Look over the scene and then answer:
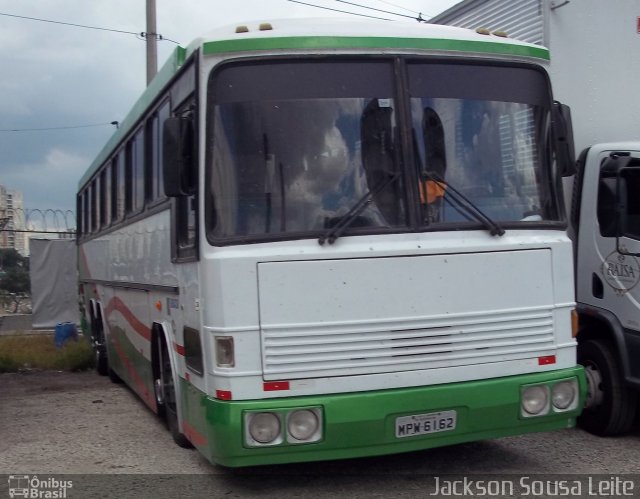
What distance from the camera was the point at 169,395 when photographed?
22.7 ft

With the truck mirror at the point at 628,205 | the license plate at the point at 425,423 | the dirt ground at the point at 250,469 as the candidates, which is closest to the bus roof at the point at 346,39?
the truck mirror at the point at 628,205

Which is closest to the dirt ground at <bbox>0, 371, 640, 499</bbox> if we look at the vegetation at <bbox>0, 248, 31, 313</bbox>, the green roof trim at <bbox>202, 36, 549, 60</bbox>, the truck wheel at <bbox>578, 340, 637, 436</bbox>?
the truck wheel at <bbox>578, 340, 637, 436</bbox>

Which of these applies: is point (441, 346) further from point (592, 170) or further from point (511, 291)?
point (592, 170)

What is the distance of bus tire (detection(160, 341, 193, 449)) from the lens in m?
6.72

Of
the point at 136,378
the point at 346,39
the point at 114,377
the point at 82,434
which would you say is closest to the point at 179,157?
the point at 346,39

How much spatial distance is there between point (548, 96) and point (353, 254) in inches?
78.3

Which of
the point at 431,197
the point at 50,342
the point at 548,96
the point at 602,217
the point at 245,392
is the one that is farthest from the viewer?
the point at 50,342

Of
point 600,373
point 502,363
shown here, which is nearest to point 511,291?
point 502,363

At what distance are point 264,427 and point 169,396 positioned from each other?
7.17 ft

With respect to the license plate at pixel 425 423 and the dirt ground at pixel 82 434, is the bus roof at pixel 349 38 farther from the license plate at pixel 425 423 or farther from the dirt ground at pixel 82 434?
the dirt ground at pixel 82 434

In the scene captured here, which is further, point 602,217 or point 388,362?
point 602,217

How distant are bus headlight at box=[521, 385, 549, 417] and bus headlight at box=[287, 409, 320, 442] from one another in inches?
57.0

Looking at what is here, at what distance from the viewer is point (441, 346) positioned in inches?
208

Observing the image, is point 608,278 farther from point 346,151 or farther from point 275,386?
point 275,386
